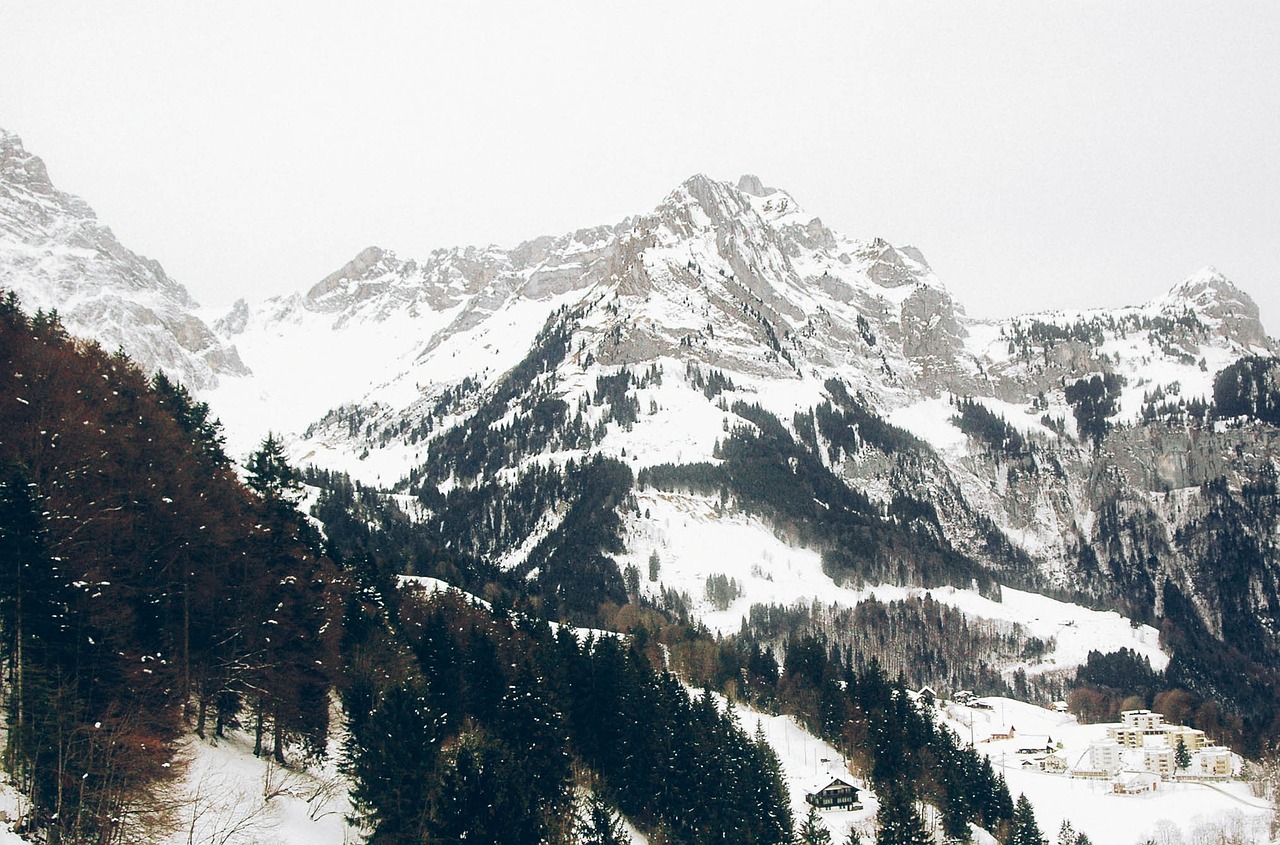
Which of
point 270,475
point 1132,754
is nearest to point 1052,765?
point 1132,754

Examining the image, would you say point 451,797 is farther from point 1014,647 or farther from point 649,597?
point 1014,647

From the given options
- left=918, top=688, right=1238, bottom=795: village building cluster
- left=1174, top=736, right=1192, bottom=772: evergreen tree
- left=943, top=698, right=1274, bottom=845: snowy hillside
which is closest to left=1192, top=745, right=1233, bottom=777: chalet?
left=918, top=688, right=1238, bottom=795: village building cluster

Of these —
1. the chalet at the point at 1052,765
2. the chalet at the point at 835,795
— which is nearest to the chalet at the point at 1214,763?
the chalet at the point at 1052,765

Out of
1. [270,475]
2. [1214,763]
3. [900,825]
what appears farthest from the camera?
[1214,763]

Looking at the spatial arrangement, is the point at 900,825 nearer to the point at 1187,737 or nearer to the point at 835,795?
the point at 835,795

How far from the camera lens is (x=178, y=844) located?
32.2 metres

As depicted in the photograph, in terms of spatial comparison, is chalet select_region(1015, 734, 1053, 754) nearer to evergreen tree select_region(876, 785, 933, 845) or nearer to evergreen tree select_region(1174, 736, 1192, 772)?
evergreen tree select_region(1174, 736, 1192, 772)

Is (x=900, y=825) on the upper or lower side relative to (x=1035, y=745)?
upper

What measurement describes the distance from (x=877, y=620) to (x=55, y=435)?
171796 mm

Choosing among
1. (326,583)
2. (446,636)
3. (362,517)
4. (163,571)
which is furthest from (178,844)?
(362,517)

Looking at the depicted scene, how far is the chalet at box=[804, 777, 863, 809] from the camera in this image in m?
81.8

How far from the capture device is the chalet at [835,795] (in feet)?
268

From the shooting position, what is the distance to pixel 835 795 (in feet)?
272

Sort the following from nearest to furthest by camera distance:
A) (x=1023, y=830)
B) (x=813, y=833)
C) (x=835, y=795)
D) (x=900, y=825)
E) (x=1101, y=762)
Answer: (x=900, y=825), (x=813, y=833), (x=1023, y=830), (x=835, y=795), (x=1101, y=762)
